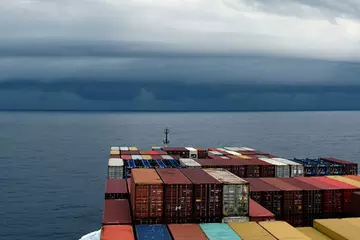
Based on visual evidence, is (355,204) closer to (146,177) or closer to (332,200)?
(332,200)

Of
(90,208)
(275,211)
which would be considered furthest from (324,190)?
(90,208)

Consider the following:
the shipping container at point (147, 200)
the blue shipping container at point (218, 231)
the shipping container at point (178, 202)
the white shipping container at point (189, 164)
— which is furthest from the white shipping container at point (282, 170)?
the shipping container at point (147, 200)

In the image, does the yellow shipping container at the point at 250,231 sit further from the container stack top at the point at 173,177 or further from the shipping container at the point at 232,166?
the shipping container at the point at 232,166

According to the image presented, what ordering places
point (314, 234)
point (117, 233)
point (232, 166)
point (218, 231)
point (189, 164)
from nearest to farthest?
point (117, 233) < point (218, 231) < point (314, 234) < point (232, 166) < point (189, 164)

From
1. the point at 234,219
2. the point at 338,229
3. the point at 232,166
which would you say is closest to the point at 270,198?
the point at 234,219

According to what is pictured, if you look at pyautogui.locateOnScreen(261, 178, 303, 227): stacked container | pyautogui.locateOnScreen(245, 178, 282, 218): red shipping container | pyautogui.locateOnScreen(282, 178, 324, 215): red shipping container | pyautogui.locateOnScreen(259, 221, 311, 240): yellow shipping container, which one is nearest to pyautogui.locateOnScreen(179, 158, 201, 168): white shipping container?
pyautogui.locateOnScreen(245, 178, 282, 218): red shipping container

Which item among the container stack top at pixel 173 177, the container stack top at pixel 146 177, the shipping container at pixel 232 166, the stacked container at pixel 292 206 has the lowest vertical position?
the stacked container at pixel 292 206

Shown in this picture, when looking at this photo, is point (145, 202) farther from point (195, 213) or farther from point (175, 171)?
point (175, 171)
